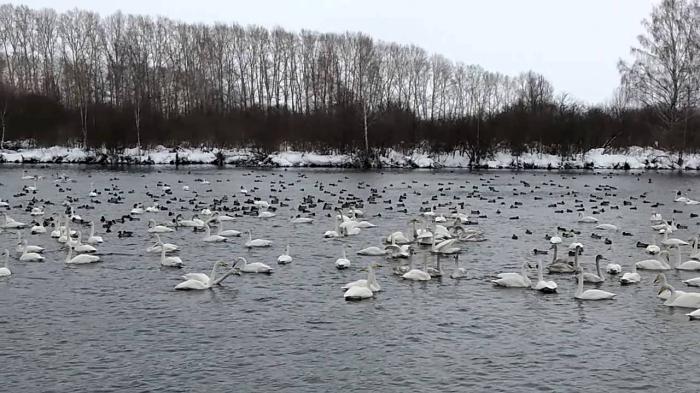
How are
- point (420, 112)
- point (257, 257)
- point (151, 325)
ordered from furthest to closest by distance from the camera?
point (420, 112)
point (257, 257)
point (151, 325)

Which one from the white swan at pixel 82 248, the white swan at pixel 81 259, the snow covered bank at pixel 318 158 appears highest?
the snow covered bank at pixel 318 158

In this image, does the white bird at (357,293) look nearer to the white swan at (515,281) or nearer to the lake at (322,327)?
the lake at (322,327)

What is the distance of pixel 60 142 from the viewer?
72188 mm

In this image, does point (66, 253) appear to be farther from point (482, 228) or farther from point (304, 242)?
point (482, 228)

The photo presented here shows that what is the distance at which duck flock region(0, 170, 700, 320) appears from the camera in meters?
16.1

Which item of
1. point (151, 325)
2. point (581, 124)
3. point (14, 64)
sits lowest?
point (151, 325)

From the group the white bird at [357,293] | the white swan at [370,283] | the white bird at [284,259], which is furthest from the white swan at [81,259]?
the white bird at [357,293]

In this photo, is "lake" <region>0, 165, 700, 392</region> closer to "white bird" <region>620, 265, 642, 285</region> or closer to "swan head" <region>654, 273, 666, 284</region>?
"white bird" <region>620, 265, 642, 285</region>

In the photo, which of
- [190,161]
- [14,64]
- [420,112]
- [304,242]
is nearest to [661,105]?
[420,112]

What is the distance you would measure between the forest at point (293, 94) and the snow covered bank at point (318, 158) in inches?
43.8

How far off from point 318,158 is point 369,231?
145 ft

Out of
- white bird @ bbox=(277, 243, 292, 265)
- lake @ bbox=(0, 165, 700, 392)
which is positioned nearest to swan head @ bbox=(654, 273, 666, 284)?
lake @ bbox=(0, 165, 700, 392)

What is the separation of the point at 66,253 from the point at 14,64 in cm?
7805

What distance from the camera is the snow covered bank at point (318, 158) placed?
2594 inches
